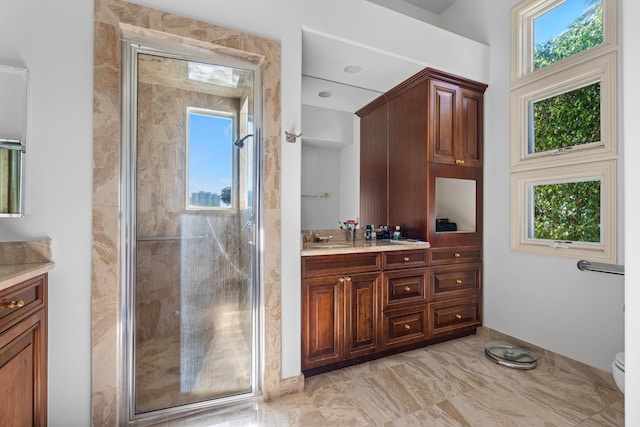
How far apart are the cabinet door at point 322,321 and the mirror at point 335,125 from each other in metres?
0.68

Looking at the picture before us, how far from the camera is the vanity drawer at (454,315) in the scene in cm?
261

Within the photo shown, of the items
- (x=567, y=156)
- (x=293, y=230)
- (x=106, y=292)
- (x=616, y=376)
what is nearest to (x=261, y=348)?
(x=293, y=230)

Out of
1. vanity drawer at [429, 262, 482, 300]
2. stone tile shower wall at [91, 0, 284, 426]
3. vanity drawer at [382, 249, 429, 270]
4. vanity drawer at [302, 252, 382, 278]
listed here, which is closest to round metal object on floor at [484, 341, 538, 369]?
vanity drawer at [429, 262, 482, 300]

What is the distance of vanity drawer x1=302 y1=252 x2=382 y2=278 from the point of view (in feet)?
6.80

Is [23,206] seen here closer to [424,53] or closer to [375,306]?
[375,306]

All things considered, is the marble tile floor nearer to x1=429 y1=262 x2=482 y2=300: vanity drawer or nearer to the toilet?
the toilet

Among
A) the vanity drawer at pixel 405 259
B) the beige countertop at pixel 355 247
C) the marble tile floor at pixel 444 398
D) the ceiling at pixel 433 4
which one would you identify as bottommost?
the marble tile floor at pixel 444 398

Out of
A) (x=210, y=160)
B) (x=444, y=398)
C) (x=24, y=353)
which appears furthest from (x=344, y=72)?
(x=24, y=353)

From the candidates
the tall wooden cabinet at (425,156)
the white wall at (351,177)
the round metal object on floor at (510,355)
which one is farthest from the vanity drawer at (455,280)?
the white wall at (351,177)

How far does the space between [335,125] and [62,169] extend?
209 cm

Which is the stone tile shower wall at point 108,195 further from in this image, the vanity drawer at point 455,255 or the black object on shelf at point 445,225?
the black object on shelf at point 445,225

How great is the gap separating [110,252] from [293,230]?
3.44ft

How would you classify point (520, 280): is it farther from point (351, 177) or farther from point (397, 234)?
point (351, 177)

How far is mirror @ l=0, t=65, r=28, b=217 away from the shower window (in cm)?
75
